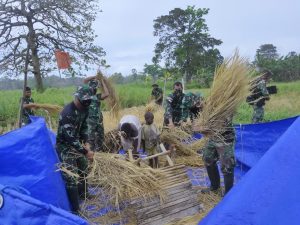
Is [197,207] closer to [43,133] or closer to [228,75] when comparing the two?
[228,75]

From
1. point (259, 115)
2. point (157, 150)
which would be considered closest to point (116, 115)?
point (157, 150)

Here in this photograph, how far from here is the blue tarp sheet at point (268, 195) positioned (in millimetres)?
2295

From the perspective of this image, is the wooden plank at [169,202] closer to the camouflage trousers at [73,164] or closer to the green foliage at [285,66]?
the camouflage trousers at [73,164]

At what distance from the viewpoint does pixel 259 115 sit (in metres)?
8.12

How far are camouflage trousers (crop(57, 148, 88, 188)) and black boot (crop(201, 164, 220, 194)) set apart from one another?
139cm

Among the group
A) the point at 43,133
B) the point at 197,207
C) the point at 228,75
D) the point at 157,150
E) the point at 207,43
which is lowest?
the point at 197,207

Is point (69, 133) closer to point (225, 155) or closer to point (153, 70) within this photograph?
point (225, 155)

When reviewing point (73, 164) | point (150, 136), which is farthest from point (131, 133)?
point (73, 164)

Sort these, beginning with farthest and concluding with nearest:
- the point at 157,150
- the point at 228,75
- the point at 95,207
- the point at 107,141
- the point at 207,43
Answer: the point at 207,43 < the point at 107,141 < the point at 157,150 < the point at 228,75 < the point at 95,207

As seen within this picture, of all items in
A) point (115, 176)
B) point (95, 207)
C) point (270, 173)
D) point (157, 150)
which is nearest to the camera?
point (270, 173)

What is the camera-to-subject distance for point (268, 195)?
2354mm

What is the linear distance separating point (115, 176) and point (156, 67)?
2786 cm

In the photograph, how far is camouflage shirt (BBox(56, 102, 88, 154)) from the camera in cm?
379

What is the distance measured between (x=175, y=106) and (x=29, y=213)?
364cm
